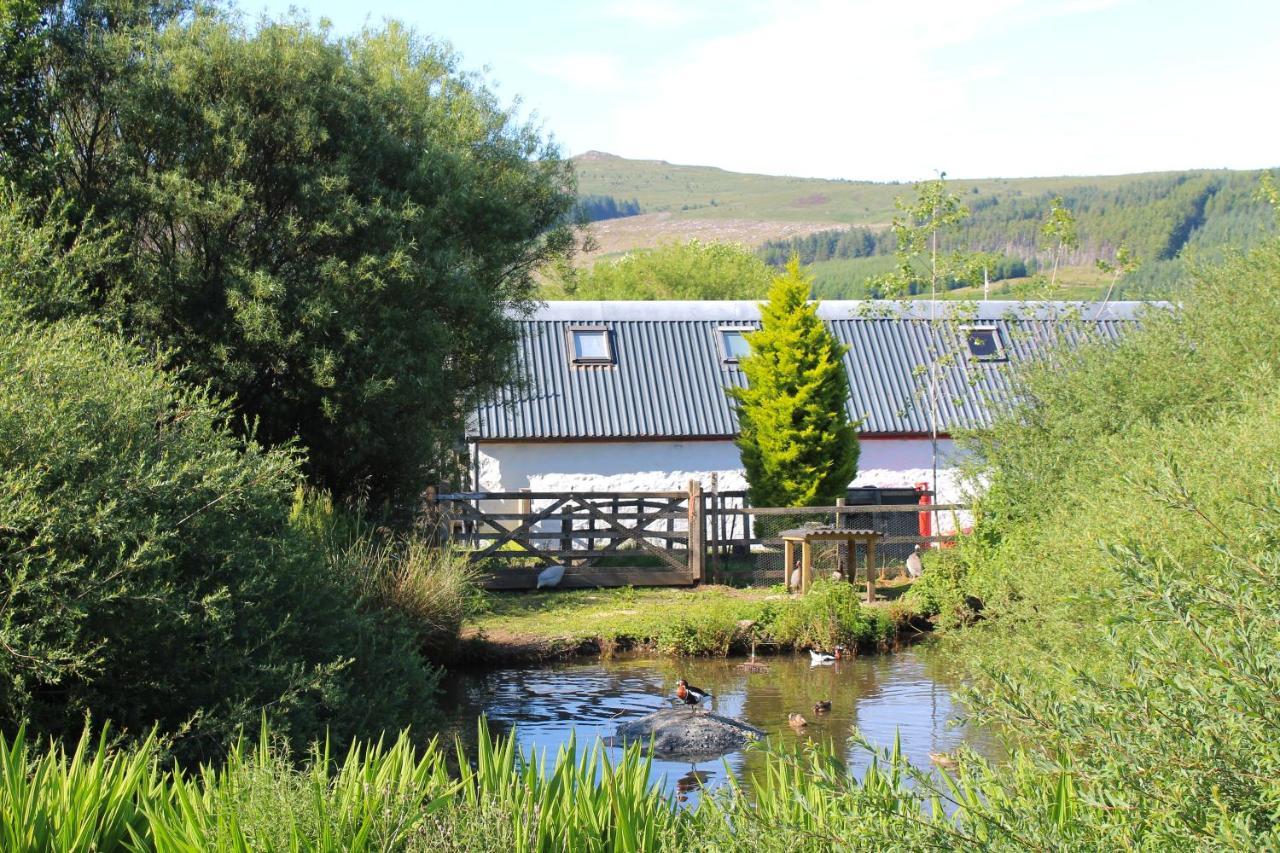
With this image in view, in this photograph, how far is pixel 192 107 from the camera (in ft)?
45.7

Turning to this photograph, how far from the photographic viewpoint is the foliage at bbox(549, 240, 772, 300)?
181 feet

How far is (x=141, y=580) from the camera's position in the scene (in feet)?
22.4

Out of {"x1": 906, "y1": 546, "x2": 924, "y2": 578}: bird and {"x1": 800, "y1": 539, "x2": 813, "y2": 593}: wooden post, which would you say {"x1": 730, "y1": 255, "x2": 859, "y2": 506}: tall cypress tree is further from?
{"x1": 800, "y1": 539, "x2": 813, "y2": 593}: wooden post

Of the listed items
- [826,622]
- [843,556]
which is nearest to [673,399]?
[843,556]

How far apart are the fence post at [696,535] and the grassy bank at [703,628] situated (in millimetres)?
3120

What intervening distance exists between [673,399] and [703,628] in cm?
1347

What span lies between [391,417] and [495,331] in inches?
123

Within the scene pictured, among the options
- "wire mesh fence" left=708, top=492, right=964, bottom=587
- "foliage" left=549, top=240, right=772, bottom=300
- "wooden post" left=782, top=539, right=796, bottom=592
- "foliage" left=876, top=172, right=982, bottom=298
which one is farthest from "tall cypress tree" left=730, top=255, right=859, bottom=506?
"foliage" left=549, top=240, right=772, bottom=300

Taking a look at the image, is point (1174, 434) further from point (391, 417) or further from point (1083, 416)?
point (391, 417)

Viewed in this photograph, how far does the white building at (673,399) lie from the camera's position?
27.6 metres

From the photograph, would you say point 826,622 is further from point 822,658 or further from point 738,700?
point 738,700

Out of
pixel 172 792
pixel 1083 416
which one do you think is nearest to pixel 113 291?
pixel 172 792

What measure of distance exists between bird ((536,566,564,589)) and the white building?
715 centimetres

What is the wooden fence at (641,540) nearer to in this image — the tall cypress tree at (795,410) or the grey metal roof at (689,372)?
the tall cypress tree at (795,410)
